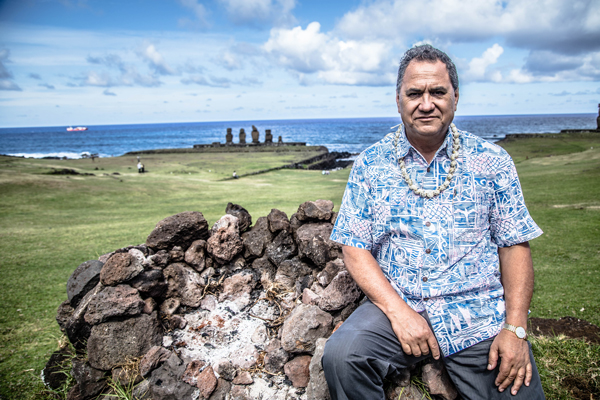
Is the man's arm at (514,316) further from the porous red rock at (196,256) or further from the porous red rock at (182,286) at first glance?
the porous red rock at (196,256)

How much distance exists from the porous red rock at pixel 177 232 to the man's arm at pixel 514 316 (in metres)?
2.66

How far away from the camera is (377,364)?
2047 mm

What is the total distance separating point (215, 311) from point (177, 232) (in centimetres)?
85

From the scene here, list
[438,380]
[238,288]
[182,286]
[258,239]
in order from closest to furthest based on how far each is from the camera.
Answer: [438,380] < [182,286] < [238,288] < [258,239]

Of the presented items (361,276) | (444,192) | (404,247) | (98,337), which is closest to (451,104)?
(444,192)

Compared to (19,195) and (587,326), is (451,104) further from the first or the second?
(19,195)

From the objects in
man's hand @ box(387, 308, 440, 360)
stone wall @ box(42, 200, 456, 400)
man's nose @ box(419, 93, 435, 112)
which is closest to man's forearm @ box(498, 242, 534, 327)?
man's hand @ box(387, 308, 440, 360)

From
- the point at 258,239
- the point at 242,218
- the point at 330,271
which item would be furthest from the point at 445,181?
the point at 242,218

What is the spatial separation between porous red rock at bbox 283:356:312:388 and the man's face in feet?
5.83

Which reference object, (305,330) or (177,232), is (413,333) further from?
(177,232)

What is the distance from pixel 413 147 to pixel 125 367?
261cm

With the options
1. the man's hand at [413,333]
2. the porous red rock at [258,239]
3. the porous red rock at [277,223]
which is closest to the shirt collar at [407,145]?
the man's hand at [413,333]

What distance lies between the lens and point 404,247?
7.43 ft

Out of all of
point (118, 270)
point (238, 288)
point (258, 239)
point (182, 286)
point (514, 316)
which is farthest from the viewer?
point (258, 239)
